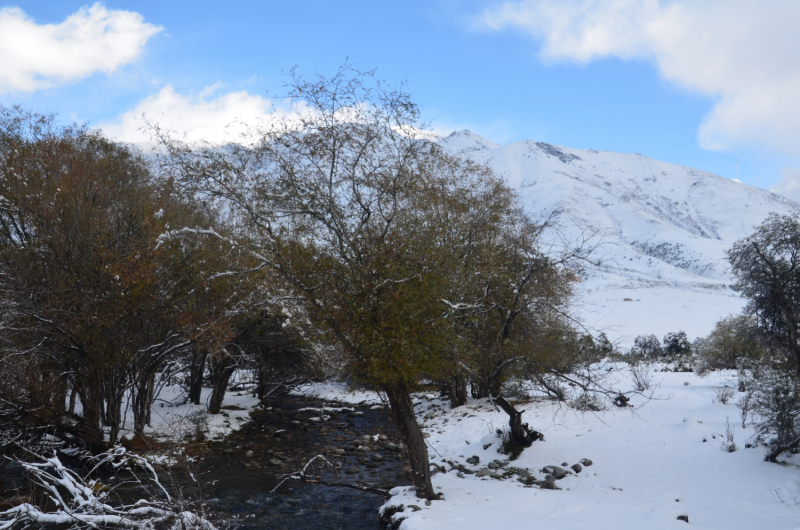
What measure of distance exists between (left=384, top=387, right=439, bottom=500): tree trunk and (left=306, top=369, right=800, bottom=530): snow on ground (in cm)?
37

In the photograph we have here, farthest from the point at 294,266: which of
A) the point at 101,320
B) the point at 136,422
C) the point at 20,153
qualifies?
the point at 20,153

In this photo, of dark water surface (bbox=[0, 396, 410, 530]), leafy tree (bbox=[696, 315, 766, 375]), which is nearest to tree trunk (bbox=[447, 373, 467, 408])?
dark water surface (bbox=[0, 396, 410, 530])

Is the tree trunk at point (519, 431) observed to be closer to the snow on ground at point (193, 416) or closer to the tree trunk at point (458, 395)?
the tree trunk at point (458, 395)

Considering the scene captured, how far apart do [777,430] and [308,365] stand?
1854cm

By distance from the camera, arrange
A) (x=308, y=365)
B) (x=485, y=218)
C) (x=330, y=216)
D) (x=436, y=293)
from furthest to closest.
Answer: (x=308, y=365)
(x=485, y=218)
(x=330, y=216)
(x=436, y=293)

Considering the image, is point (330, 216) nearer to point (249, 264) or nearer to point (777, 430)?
point (249, 264)

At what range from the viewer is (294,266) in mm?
10281

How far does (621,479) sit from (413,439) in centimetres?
610

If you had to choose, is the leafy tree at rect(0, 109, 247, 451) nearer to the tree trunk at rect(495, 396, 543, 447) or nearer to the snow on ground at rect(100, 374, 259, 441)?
the snow on ground at rect(100, 374, 259, 441)

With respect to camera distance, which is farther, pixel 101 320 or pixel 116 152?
pixel 116 152

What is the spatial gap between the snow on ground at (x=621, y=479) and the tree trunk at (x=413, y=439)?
37cm

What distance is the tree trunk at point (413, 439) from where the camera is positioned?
35.6 ft

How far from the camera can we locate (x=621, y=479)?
12.6m

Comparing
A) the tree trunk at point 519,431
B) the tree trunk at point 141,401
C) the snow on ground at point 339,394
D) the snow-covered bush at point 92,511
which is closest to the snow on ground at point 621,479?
the tree trunk at point 519,431
